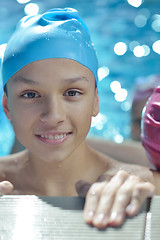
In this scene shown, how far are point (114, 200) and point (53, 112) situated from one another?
1.66 ft

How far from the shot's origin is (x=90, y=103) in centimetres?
161

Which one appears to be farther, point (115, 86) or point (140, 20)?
point (140, 20)

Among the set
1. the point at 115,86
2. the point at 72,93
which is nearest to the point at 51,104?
the point at 72,93

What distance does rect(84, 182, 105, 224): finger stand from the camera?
0.93 metres

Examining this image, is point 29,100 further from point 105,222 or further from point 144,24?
point 144,24

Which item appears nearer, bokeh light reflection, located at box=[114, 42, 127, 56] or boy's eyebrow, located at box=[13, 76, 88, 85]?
boy's eyebrow, located at box=[13, 76, 88, 85]

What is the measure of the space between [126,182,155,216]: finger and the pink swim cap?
23.1 inches

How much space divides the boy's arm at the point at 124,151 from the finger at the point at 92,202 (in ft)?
5.79

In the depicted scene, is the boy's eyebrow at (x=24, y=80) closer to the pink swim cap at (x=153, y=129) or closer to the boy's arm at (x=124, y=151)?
the pink swim cap at (x=153, y=129)

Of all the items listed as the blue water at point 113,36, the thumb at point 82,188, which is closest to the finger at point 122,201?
the thumb at point 82,188

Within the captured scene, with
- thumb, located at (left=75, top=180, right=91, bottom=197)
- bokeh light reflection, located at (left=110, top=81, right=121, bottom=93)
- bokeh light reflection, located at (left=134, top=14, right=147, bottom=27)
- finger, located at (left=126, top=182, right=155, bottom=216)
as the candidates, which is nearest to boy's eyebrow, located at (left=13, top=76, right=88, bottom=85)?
thumb, located at (left=75, top=180, right=91, bottom=197)

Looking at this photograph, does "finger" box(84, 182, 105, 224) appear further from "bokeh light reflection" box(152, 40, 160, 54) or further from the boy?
"bokeh light reflection" box(152, 40, 160, 54)

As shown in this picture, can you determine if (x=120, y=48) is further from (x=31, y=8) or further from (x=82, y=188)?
(x=82, y=188)

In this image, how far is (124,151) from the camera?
114 inches
